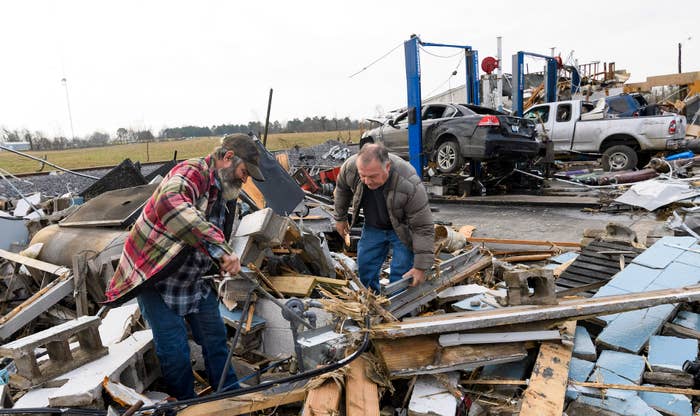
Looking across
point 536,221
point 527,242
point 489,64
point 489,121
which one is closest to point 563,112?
point 489,64

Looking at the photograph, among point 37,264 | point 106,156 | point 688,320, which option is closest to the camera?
point 688,320

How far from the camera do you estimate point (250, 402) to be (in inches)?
99.2

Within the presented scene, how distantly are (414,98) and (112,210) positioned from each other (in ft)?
19.6

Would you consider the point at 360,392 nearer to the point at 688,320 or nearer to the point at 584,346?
the point at 584,346

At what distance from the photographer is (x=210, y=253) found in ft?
8.09

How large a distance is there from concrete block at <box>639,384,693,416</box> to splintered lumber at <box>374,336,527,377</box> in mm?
698

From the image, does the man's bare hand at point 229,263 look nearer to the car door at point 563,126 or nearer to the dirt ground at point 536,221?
the dirt ground at point 536,221

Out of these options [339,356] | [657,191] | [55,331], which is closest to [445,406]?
[339,356]

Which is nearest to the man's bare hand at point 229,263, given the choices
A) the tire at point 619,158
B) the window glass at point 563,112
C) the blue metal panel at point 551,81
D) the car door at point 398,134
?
the car door at point 398,134

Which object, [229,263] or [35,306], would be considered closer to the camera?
[229,263]

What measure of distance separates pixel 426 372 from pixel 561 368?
0.78 m

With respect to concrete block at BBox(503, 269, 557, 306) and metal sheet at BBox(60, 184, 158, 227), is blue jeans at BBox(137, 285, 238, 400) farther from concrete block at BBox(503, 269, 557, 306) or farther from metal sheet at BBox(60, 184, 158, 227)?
metal sheet at BBox(60, 184, 158, 227)

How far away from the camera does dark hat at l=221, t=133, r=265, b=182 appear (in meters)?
2.56

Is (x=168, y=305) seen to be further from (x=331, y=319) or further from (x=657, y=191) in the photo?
(x=657, y=191)
